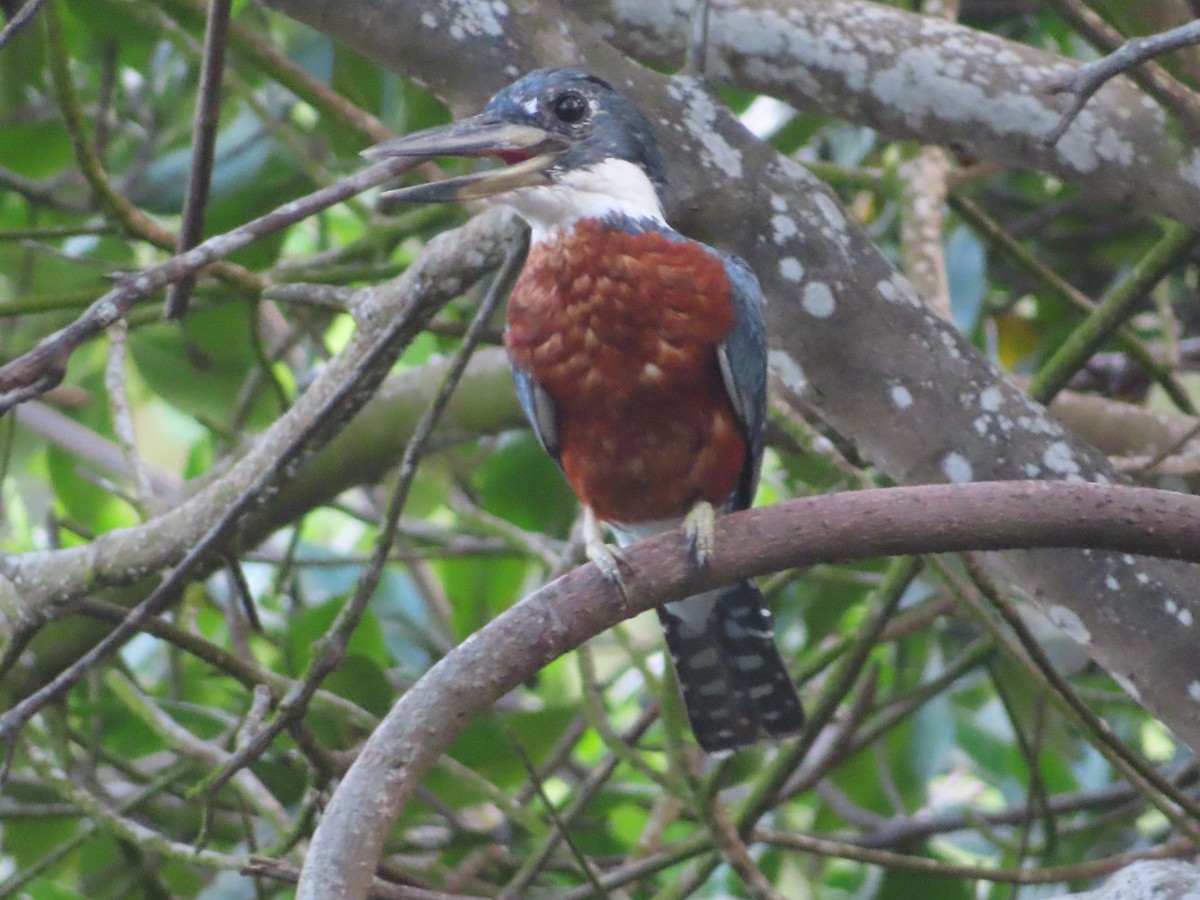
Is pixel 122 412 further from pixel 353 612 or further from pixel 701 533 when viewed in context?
pixel 701 533

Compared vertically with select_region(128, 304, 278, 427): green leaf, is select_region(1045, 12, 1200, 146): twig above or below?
above

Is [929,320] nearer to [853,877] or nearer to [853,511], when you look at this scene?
[853,511]

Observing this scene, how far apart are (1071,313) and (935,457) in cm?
200

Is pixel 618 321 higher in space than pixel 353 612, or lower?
higher

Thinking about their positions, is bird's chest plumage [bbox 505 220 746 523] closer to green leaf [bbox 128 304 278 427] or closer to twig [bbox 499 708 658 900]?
twig [bbox 499 708 658 900]

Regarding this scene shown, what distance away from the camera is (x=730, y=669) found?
2.97 m

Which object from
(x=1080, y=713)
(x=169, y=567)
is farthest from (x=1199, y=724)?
(x=169, y=567)

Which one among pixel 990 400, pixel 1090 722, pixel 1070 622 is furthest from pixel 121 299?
pixel 1090 722

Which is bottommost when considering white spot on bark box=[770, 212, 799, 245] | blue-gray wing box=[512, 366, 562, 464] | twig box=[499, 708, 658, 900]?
twig box=[499, 708, 658, 900]

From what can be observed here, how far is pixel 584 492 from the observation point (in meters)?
2.76

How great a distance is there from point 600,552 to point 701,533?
24 cm

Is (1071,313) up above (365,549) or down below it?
above

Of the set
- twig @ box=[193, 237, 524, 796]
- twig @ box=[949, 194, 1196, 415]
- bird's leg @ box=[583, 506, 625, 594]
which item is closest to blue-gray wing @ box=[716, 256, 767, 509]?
bird's leg @ box=[583, 506, 625, 594]

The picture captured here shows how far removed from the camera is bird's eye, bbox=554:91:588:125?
7.83 ft
